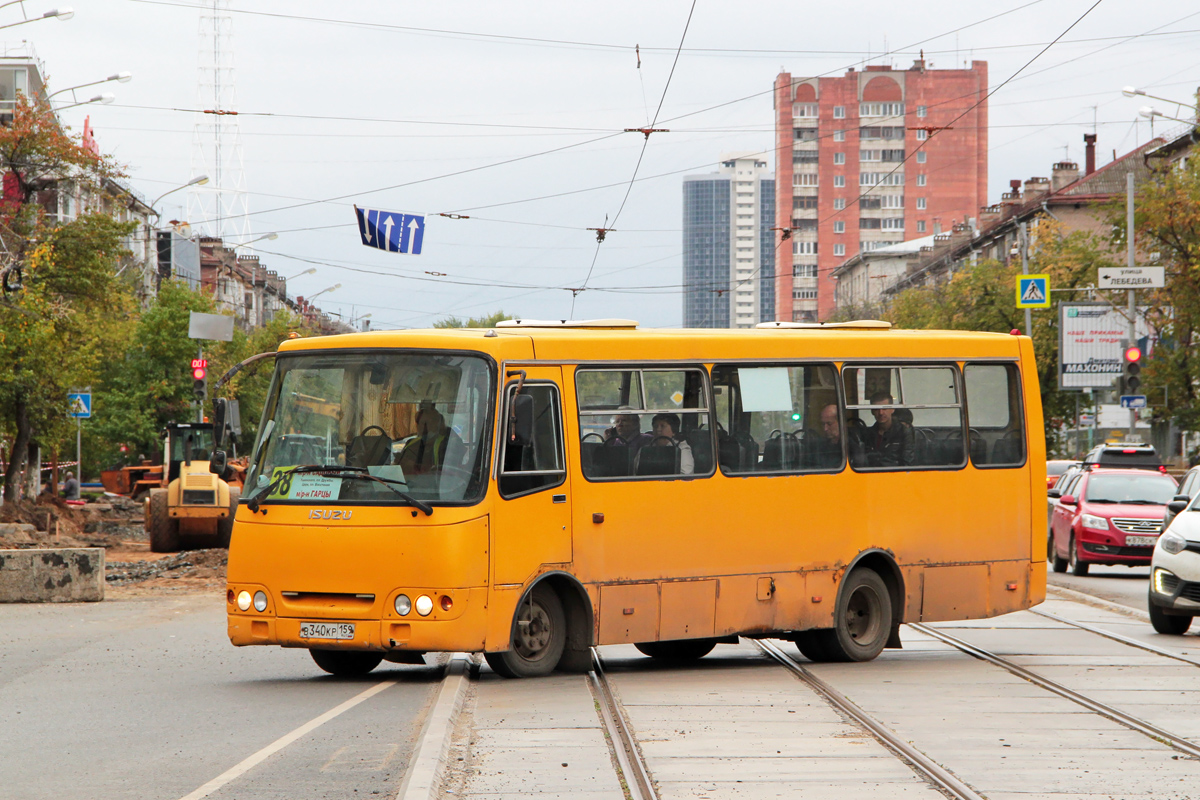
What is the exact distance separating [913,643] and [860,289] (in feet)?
370

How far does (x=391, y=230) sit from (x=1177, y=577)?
1814 cm

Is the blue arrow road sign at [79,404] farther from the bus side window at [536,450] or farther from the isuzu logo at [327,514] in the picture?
the bus side window at [536,450]

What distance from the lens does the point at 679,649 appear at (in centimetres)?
1440

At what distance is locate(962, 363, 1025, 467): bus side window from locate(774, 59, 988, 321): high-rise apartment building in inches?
4950

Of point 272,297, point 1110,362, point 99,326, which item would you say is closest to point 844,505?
point 99,326

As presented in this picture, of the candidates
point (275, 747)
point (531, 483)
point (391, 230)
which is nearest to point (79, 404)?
Answer: point (391, 230)

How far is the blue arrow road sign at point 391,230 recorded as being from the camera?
30359mm

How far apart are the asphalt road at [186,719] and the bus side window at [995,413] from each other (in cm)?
522

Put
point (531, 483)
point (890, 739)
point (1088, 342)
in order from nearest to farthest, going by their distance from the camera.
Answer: point (890, 739) → point (531, 483) → point (1088, 342)

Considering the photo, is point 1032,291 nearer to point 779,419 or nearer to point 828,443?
point 828,443

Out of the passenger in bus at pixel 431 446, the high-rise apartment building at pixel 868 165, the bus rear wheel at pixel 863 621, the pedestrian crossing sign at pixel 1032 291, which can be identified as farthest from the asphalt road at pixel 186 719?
the high-rise apartment building at pixel 868 165

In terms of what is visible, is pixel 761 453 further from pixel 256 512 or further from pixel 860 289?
pixel 860 289

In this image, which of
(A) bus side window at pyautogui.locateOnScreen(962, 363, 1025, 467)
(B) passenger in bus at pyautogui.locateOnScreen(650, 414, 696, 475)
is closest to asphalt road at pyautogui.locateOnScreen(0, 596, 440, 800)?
(B) passenger in bus at pyautogui.locateOnScreen(650, 414, 696, 475)

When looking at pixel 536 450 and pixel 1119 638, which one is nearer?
pixel 536 450
